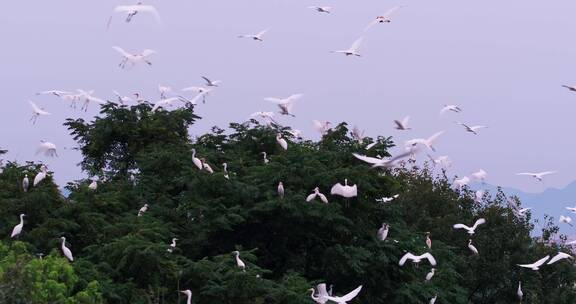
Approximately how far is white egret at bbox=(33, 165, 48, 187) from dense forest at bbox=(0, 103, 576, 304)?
0.84ft

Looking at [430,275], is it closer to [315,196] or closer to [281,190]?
[315,196]

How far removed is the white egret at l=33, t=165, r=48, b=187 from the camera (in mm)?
21641

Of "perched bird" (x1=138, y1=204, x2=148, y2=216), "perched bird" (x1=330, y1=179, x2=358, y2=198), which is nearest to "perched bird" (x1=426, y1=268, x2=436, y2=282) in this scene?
"perched bird" (x1=330, y1=179, x2=358, y2=198)

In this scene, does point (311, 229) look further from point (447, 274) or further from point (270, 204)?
point (447, 274)

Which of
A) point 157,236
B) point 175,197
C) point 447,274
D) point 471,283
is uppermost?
point 157,236

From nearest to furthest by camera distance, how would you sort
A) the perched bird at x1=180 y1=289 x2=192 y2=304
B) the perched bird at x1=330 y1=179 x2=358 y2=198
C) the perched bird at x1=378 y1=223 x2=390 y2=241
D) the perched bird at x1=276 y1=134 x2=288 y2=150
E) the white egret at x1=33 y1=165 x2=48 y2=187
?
the perched bird at x1=180 y1=289 x2=192 y2=304, the perched bird at x1=330 y1=179 x2=358 y2=198, the white egret at x1=33 y1=165 x2=48 y2=187, the perched bird at x1=378 y1=223 x2=390 y2=241, the perched bird at x1=276 y1=134 x2=288 y2=150

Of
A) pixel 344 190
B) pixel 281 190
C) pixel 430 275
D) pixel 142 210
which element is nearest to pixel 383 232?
pixel 430 275

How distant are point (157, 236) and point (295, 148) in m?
5.43

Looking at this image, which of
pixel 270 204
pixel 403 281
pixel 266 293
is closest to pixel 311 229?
pixel 270 204

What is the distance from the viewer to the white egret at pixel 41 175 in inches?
852

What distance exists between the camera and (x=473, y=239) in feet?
103

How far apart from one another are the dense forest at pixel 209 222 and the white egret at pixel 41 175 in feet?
0.84

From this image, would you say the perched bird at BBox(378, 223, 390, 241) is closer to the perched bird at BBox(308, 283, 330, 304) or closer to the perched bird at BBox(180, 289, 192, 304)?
the perched bird at BBox(308, 283, 330, 304)

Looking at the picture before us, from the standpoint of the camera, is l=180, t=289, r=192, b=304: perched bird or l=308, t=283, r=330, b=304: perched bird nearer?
l=308, t=283, r=330, b=304: perched bird
